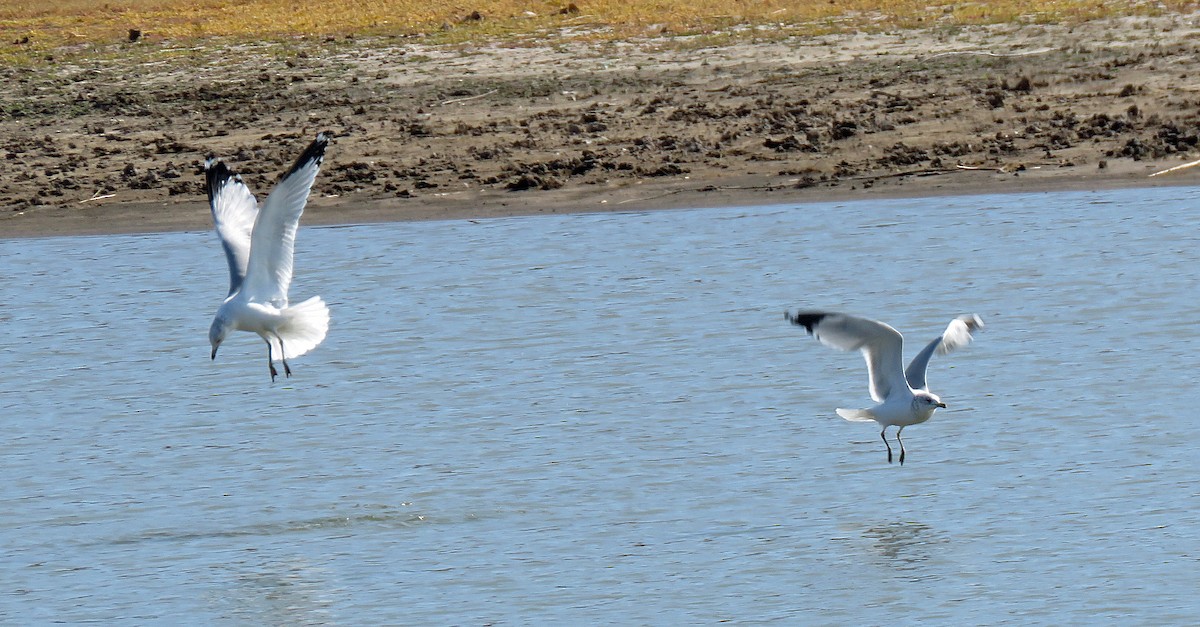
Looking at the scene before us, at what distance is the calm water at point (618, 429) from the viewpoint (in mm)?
7434

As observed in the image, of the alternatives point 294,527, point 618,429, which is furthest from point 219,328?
point 618,429

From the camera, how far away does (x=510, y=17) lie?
23672mm

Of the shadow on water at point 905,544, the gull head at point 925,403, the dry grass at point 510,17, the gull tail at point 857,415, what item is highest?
the dry grass at point 510,17

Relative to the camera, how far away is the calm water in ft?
24.4

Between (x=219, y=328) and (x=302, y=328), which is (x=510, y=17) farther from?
(x=219, y=328)

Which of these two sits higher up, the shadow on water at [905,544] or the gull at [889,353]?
the gull at [889,353]

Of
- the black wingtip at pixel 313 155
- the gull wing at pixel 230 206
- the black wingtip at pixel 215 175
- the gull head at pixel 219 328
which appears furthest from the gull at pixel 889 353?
the black wingtip at pixel 215 175

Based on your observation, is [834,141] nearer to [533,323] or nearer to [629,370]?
[533,323]

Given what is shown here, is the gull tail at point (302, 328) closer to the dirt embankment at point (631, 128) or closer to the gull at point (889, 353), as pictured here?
the gull at point (889, 353)

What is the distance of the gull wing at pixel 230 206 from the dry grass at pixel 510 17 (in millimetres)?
10908

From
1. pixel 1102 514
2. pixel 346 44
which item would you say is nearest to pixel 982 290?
pixel 1102 514

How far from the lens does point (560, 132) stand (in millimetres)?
16297

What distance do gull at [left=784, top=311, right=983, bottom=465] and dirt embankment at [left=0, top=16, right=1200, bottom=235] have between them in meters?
6.11

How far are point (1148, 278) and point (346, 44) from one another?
1112 cm
